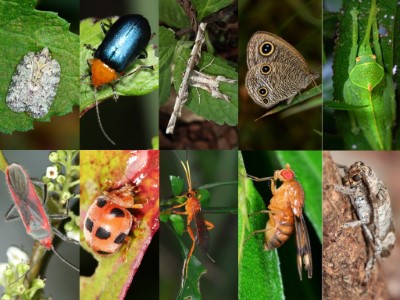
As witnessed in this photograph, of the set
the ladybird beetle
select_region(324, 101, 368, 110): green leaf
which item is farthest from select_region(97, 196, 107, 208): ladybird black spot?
select_region(324, 101, 368, 110): green leaf

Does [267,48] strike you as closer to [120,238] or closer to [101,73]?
[101,73]

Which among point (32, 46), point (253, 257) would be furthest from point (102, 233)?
point (32, 46)

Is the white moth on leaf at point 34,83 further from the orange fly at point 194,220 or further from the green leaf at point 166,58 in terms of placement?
the orange fly at point 194,220

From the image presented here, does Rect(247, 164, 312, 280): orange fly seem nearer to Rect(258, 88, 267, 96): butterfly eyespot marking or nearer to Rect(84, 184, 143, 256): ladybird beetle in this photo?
Rect(258, 88, 267, 96): butterfly eyespot marking

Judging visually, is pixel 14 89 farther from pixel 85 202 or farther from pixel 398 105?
pixel 398 105

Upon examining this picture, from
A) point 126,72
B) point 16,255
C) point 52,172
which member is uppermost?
point 126,72
